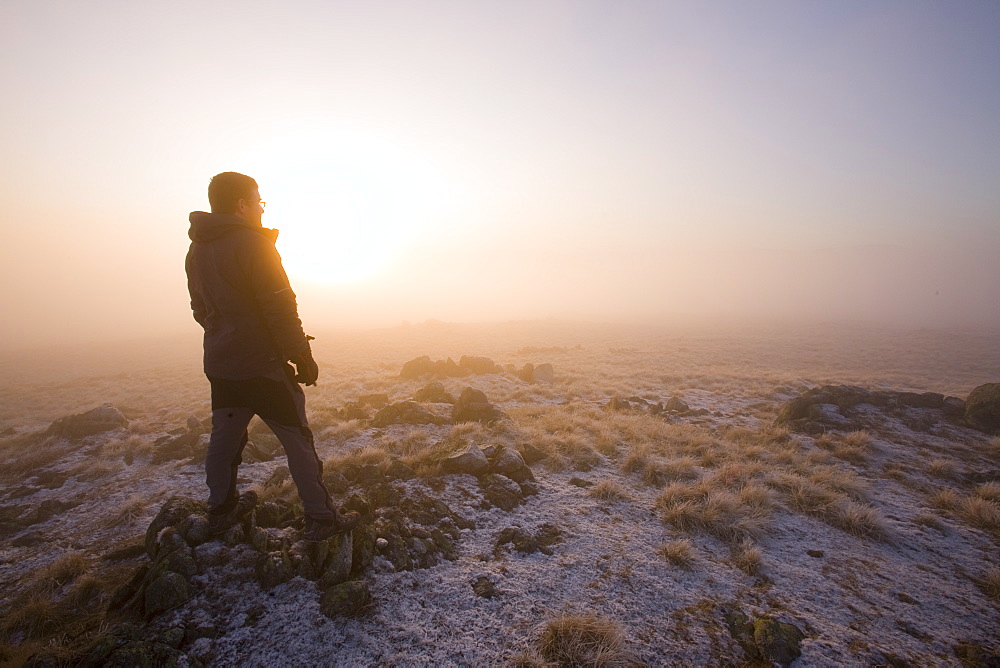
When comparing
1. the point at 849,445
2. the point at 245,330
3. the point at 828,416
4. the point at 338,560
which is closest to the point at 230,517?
the point at 338,560

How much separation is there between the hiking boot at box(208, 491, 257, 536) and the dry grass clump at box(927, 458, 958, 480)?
12013 millimetres

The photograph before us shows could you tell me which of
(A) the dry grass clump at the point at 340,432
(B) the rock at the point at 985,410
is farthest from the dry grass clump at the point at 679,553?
(B) the rock at the point at 985,410

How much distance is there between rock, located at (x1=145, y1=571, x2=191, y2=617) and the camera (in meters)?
3.11

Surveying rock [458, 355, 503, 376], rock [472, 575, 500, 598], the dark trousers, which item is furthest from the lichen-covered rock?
rock [458, 355, 503, 376]

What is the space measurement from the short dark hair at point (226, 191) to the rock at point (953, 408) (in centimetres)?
1738

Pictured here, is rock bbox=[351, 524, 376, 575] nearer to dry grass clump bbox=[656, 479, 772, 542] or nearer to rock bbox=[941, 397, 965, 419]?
dry grass clump bbox=[656, 479, 772, 542]

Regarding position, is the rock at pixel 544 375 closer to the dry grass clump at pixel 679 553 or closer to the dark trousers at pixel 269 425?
the dry grass clump at pixel 679 553

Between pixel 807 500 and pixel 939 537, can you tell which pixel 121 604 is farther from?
pixel 939 537

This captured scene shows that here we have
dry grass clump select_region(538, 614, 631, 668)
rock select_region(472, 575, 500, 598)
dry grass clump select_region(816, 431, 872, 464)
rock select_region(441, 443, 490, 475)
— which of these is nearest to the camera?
dry grass clump select_region(538, 614, 631, 668)

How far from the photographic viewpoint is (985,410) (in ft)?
32.8

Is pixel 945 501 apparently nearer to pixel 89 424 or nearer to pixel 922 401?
pixel 922 401

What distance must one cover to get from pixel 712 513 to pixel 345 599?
4848 mm

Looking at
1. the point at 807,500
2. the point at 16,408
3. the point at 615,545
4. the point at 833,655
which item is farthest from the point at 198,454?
the point at 16,408

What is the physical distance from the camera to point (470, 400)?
33.8 ft
